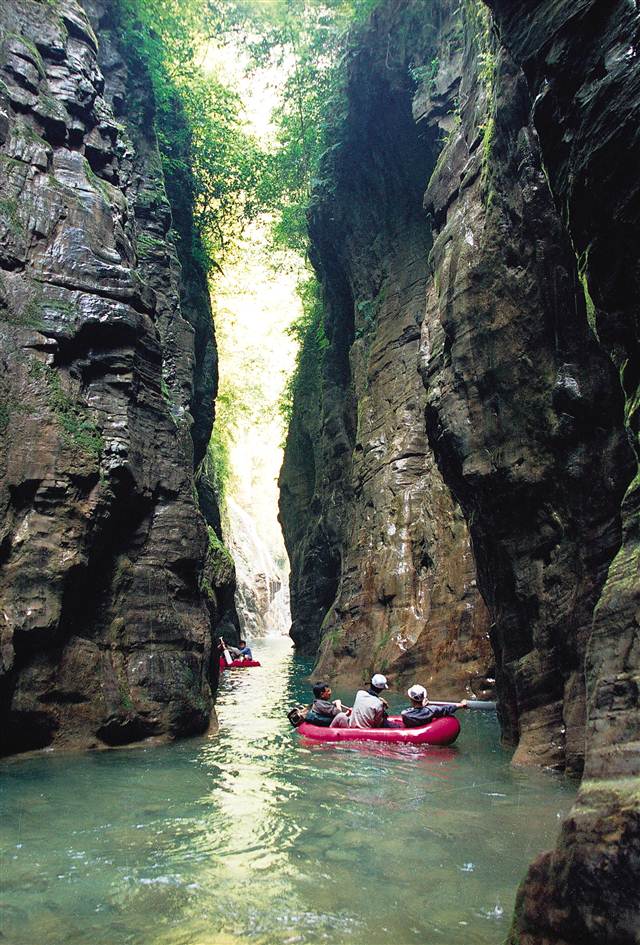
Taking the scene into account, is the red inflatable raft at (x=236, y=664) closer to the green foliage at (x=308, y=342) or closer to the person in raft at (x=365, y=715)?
the green foliage at (x=308, y=342)

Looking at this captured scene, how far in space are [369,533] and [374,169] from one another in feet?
37.4

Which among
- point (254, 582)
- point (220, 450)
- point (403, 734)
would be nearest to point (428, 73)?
point (403, 734)

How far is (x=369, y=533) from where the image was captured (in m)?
19.1

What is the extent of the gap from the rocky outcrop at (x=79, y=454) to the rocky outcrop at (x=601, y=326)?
756 cm

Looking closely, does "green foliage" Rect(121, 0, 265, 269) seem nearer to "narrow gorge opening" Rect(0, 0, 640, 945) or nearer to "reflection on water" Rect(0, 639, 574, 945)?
"narrow gorge opening" Rect(0, 0, 640, 945)

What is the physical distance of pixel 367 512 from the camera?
1947 centimetres

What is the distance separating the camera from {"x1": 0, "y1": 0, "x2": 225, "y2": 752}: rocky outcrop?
30.9 ft

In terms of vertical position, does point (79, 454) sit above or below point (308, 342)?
below

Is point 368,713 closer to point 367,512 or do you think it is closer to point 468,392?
point 468,392

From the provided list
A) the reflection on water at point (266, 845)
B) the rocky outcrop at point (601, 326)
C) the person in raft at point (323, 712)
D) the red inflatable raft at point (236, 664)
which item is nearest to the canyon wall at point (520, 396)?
the rocky outcrop at point (601, 326)

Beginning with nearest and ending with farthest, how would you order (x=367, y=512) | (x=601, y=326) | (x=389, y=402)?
(x=601, y=326), (x=367, y=512), (x=389, y=402)

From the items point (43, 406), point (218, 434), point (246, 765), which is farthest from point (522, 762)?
point (218, 434)

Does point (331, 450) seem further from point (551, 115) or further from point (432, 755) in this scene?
point (551, 115)

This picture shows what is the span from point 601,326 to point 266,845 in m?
5.01
